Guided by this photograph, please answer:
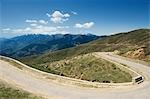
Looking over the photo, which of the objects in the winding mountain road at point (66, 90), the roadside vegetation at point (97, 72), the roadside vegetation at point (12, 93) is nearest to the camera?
the roadside vegetation at point (12, 93)

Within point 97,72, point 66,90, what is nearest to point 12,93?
point 66,90

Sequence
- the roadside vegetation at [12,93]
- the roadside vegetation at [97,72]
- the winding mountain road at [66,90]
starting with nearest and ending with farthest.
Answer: the roadside vegetation at [12,93] < the winding mountain road at [66,90] < the roadside vegetation at [97,72]

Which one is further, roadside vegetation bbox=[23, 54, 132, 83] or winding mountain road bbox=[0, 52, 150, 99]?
roadside vegetation bbox=[23, 54, 132, 83]

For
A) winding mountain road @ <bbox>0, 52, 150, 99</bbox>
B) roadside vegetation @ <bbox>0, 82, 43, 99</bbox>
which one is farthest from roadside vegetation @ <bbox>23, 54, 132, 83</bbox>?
roadside vegetation @ <bbox>0, 82, 43, 99</bbox>

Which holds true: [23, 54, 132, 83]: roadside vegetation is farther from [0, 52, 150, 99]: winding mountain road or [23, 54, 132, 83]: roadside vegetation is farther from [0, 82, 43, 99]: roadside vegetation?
[0, 82, 43, 99]: roadside vegetation

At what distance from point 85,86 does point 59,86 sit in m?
3.06

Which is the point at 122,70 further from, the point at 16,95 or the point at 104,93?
the point at 16,95

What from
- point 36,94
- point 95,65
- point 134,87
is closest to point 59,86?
point 36,94

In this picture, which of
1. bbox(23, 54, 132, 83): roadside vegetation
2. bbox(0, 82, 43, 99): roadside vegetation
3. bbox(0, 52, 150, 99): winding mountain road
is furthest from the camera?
bbox(23, 54, 132, 83): roadside vegetation

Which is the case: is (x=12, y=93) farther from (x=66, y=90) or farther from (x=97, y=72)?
(x=97, y=72)

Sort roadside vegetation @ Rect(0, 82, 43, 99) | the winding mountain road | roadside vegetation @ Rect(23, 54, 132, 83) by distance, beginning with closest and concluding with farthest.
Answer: roadside vegetation @ Rect(0, 82, 43, 99), the winding mountain road, roadside vegetation @ Rect(23, 54, 132, 83)

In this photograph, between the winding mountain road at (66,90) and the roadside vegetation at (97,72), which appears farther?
the roadside vegetation at (97,72)

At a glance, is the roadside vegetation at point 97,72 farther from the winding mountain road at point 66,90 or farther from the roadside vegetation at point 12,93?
the roadside vegetation at point 12,93

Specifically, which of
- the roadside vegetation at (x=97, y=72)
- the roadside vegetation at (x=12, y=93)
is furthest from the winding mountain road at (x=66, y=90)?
the roadside vegetation at (x=97, y=72)
